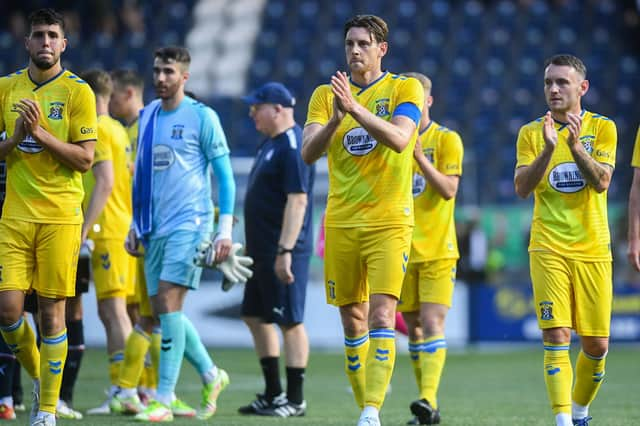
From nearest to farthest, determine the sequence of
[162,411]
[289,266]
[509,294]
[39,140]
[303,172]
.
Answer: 1. [39,140]
2. [162,411]
3. [289,266]
4. [303,172]
5. [509,294]

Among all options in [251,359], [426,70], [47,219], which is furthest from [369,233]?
[426,70]

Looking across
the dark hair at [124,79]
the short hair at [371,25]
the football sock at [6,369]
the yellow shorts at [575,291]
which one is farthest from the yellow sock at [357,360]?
the dark hair at [124,79]

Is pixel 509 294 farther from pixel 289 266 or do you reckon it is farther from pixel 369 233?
pixel 369 233

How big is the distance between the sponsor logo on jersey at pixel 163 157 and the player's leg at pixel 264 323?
1.38m

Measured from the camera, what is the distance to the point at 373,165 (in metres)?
6.29

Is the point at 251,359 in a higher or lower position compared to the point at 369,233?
lower

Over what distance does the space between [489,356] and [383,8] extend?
9841 millimetres

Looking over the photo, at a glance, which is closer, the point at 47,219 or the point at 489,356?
the point at 47,219

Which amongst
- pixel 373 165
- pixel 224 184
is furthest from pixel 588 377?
pixel 224 184

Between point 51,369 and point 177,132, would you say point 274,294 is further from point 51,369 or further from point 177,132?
point 51,369

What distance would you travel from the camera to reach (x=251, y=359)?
46.4 ft

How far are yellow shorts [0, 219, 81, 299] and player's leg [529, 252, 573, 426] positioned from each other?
2.82 metres

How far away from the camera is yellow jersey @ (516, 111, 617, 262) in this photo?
6371mm

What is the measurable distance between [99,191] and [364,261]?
7.64ft
